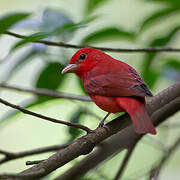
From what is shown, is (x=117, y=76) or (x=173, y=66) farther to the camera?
(x=173, y=66)

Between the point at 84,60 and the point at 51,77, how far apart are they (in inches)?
12.6

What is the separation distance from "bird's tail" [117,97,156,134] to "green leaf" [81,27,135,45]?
0.85 meters

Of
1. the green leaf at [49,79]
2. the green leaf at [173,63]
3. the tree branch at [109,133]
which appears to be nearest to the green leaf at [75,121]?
the green leaf at [49,79]

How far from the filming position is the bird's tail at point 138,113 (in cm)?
224

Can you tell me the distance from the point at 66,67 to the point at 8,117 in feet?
2.01

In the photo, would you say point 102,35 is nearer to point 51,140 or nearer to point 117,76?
point 117,76

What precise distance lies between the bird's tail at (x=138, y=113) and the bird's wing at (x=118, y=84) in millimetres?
48

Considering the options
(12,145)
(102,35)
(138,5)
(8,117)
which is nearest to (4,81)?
(8,117)

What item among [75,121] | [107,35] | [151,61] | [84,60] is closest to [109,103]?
[75,121]

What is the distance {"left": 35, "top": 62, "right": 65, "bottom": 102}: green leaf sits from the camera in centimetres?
331

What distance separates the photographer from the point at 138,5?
6.40m

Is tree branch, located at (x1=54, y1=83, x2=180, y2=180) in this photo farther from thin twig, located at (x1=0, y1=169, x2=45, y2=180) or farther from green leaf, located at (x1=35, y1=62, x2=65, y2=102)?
green leaf, located at (x1=35, y1=62, x2=65, y2=102)

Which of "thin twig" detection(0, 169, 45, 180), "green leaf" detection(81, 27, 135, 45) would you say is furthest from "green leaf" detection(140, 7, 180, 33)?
"thin twig" detection(0, 169, 45, 180)

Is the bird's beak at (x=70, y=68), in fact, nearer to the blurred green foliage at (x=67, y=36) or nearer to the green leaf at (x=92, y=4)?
the blurred green foliage at (x=67, y=36)
